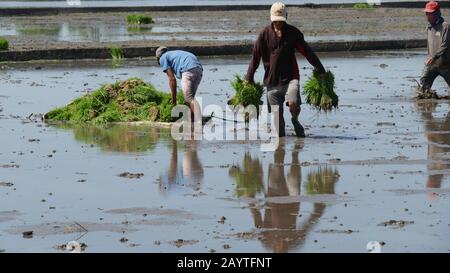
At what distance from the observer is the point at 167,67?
16.0 m

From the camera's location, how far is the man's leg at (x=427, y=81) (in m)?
18.8

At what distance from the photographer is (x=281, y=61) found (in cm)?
1477

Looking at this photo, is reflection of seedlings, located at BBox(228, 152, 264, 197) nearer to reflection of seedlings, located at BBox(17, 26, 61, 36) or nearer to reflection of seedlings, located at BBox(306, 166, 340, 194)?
reflection of seedlings, located at BBox(306, 166, 340, 194)

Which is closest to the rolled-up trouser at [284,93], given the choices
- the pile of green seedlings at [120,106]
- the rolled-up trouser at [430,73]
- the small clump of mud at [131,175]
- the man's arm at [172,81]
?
the man's arm at [172,81]

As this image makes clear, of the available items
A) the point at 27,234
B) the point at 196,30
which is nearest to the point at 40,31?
the point at 196,30

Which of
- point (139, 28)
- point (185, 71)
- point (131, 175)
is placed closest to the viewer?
point (131, 175)

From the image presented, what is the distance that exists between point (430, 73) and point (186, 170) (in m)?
7.09

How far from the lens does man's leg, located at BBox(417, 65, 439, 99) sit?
18.8 metres

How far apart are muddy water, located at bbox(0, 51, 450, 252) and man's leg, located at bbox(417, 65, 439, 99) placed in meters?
0.32

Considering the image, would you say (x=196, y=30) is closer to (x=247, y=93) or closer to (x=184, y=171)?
(x=247, y=93)

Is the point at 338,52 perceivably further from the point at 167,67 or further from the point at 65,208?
the point at 65,208

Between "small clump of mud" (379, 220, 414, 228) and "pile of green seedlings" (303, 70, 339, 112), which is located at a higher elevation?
"pile of green seedlings" (303, 70, 339, 112)

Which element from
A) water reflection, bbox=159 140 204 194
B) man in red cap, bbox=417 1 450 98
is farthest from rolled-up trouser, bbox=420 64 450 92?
water reflection, bbox=159 140 204 194
